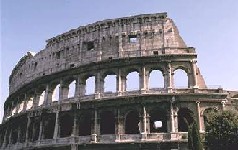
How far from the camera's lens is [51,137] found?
1150 inches

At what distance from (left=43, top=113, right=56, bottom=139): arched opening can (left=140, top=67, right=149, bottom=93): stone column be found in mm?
8028

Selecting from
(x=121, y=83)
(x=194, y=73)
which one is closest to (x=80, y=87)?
(x=121, y=83)

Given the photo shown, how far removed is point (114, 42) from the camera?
2845 centimetres

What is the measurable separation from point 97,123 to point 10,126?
1195 centimetres

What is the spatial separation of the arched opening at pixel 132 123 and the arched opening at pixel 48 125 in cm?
646

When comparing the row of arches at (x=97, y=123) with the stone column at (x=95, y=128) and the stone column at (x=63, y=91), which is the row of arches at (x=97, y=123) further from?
the stone column at (x=63, y=91)

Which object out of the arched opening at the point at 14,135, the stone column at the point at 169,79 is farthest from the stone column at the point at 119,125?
the arched opening at the point at 14,135

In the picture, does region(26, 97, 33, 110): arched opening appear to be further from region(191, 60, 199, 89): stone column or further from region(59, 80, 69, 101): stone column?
region(191, 60, 199, 89): stone column

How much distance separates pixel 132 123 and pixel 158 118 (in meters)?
2.06

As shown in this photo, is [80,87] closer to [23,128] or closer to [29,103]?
[23,128]

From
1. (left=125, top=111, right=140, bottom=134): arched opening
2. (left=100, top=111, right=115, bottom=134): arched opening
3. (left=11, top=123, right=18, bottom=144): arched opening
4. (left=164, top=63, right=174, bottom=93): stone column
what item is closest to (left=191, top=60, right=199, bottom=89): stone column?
(left=164, top=63, right=174, bottom=93): stone column

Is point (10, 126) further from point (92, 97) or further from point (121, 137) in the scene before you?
point (121, 137)

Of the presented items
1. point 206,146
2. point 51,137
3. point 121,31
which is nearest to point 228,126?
point 206,146

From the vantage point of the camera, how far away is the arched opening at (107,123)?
2655 cm
